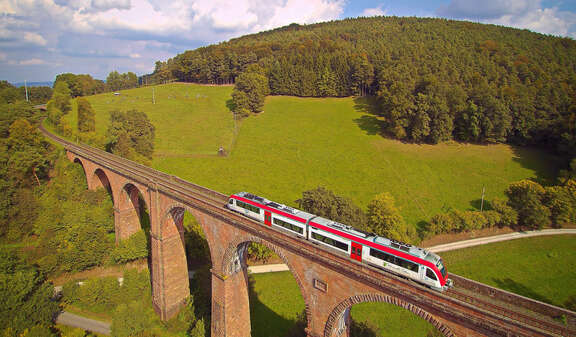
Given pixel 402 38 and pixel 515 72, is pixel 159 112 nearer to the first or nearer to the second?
pixel 402 38

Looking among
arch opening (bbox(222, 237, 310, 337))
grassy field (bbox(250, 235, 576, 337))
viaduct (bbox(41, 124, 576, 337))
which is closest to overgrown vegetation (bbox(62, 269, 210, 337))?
viaduct (bbox(41, 124, 576, 337))

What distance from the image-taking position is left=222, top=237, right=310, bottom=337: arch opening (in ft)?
76.8

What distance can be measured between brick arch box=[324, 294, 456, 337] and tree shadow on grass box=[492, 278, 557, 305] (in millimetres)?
26861

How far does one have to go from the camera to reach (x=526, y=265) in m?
36.6

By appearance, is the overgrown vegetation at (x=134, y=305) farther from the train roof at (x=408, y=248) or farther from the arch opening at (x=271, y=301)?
the train roof at (x=408, y=248)

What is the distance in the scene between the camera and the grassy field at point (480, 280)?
29.2 metres

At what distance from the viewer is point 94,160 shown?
38594mm

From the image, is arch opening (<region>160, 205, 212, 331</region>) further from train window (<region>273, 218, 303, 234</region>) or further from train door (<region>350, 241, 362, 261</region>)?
train door (<region>350, 241, 362, 261</region>)

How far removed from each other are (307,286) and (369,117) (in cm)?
6292

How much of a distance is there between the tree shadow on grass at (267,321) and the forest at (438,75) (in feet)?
146

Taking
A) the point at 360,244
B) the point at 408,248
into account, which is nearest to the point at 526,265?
the point at 408,248

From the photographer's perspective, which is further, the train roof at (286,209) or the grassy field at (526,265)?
the grassy field at (526,265)

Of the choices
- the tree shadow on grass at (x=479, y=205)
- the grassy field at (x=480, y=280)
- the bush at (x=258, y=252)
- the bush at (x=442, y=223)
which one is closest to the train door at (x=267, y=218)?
the grassy field at (x=480, y=280)

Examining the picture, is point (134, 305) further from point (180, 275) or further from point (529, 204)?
point (529, 204)
